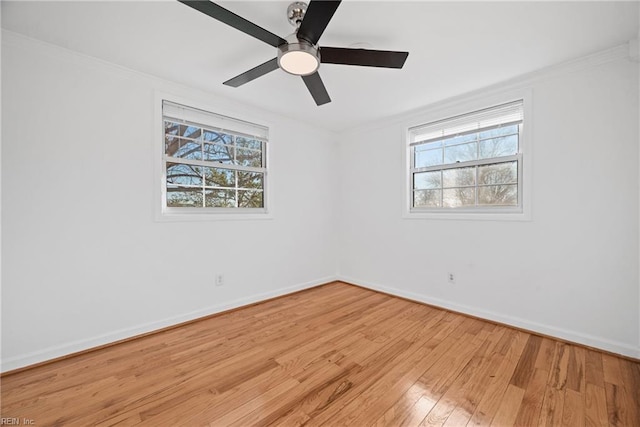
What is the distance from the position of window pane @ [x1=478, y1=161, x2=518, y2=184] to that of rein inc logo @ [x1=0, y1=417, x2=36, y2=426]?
3.94m

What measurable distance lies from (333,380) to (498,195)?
8.06 feet

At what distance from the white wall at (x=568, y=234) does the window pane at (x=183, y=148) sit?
2.72 metres

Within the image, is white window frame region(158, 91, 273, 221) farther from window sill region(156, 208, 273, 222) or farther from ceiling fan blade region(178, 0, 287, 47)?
ceiling fan blade region(178, 0, 287, 47)

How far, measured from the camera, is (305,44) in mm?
1637

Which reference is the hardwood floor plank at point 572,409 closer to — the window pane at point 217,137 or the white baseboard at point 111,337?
the white baseboard at point 111,337

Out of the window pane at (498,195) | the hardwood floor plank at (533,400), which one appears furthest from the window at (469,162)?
the hardwood floor plank at (533,400)

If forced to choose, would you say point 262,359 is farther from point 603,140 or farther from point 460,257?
point 603,140

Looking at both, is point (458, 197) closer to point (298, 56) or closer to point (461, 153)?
point (461, 153)

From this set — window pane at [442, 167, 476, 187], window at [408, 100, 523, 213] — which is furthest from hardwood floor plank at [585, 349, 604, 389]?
window pane at [442, 167, 476, 187]

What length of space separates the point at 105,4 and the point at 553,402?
365 centimetres

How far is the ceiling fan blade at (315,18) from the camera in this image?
131cm

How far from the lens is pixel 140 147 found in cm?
244

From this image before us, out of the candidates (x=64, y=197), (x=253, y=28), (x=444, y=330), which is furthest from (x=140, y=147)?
(x=444, y=330)

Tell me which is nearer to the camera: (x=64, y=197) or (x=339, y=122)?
(x=64, y=197)
